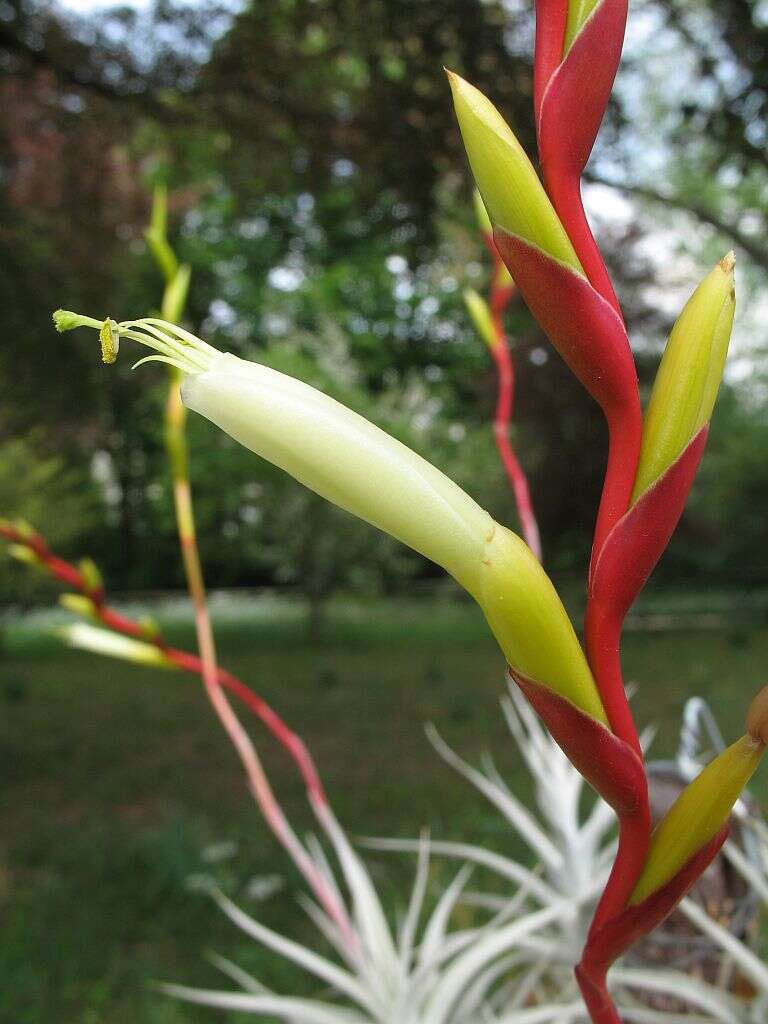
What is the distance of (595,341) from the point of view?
13.4 inches

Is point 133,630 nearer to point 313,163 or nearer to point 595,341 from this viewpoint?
point 595,341

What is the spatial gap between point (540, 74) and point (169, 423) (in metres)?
0.54

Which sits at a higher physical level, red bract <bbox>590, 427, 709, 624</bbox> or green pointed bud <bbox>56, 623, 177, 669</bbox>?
red bract <bbox>590, 427, 709, 624</bbox>

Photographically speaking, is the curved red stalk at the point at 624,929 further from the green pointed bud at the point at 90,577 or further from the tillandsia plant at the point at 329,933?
the green pointed bud at the point at 90,577

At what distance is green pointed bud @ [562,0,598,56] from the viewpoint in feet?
1.17

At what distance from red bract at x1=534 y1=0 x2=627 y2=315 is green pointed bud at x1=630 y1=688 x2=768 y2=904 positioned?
15 centimetres

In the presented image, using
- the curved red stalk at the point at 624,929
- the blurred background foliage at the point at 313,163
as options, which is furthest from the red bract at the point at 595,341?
the blurred background foliage at the point at 313,163

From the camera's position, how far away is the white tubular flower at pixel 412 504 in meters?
0.32

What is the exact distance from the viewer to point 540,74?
0.37m

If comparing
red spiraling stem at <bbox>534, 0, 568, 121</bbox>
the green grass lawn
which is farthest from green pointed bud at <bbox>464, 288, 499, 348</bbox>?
the green grass lawn

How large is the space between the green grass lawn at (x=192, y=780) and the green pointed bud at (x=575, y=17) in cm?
188

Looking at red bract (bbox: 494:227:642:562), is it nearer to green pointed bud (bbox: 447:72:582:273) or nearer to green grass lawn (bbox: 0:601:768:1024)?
green pointed bud (bbox: 447:72:582:273)

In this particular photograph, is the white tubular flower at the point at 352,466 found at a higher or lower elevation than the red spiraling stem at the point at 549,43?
lower

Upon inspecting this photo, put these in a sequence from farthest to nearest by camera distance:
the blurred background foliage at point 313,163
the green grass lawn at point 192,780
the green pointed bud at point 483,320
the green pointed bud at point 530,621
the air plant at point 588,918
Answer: the blurred background foliage at point 313,163
the green grass lawn at point 192,780
the green pointed bud at point 483,320
the air plant at point 588,918
the green pointed bud at point 530,621
